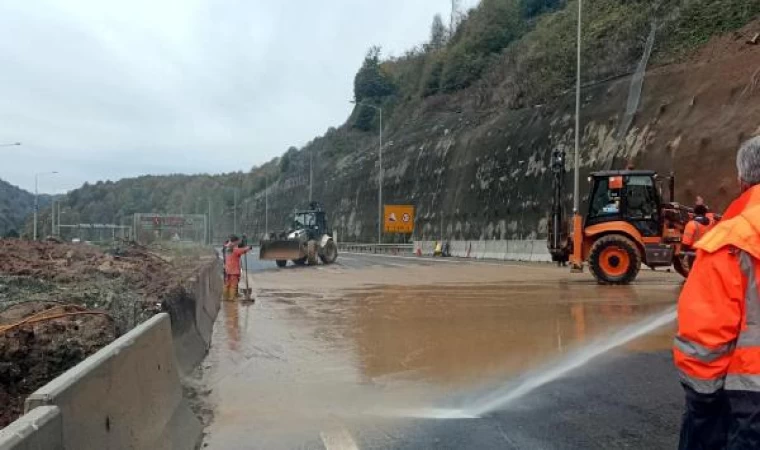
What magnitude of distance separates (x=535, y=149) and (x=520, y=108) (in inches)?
272

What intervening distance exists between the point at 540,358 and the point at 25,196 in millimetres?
104352

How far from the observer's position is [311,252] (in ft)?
114

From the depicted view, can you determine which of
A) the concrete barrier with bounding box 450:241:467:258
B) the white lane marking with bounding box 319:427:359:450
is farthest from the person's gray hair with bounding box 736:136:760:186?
the concrete barrier with bounding box 450:241:467:258

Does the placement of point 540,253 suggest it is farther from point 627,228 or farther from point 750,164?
point 750,164

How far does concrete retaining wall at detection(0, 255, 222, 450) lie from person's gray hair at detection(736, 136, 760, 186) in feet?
10.8

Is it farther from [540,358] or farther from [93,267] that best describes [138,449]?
[93,267]

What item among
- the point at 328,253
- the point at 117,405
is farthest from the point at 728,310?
the point at 328,253

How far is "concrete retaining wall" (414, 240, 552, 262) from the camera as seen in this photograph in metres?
36.6

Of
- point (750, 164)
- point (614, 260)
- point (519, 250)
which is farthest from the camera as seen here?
point (519, 250)

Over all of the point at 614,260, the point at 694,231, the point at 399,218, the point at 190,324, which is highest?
the point at 399,218

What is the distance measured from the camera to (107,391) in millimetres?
4195

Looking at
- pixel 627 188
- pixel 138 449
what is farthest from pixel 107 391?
pixel 627 188

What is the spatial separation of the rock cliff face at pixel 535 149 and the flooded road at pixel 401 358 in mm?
12295

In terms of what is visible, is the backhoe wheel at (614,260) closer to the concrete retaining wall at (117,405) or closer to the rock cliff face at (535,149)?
the rock cliff face at (535,149)
